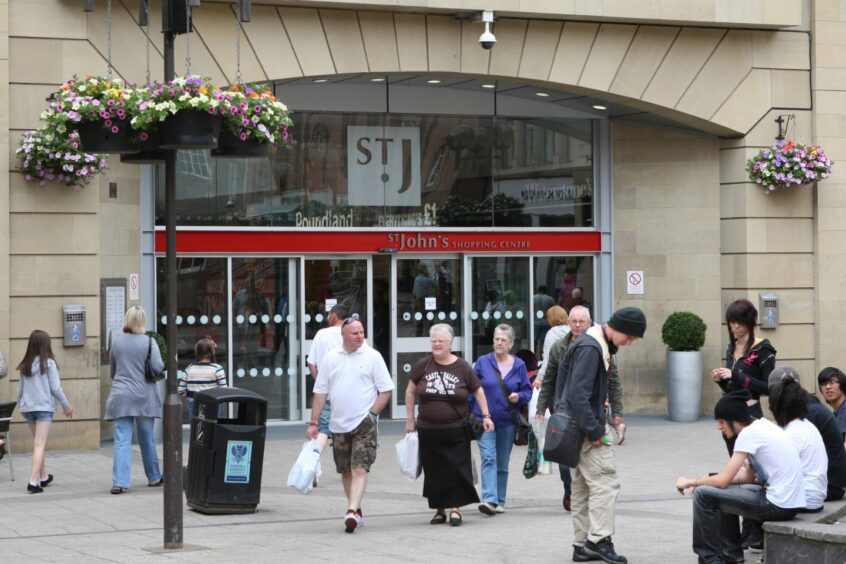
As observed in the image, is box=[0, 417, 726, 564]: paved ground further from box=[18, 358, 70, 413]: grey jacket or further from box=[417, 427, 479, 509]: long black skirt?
box=[18, 358, 70, 413]: grey jacket

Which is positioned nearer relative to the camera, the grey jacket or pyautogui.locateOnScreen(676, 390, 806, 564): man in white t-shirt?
pyautogui.locateOnScreen(676, 390, 806, 564): man in white t-shirt

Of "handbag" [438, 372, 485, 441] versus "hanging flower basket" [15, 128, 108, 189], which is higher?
"hanging flower basket" [15, 128, 108, 189]

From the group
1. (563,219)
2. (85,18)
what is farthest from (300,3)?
(563,219)

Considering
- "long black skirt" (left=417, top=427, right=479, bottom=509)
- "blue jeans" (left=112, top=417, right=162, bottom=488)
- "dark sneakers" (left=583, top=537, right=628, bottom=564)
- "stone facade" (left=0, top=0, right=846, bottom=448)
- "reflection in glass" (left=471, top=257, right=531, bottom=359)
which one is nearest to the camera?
"dark sneakers" (left=583, top=537, right=628, bottom=564)

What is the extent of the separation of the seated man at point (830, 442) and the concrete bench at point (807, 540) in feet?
1.99

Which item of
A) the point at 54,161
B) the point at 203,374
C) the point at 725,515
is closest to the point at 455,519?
the point at 725,515

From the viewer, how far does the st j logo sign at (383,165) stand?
18547mm

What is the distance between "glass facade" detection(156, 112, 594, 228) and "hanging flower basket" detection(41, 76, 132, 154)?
787 cm

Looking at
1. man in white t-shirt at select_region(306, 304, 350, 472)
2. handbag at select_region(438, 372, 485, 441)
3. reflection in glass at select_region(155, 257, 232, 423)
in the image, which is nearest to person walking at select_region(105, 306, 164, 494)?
man in white t-shirt at select_region(306, 304, 350, 472)

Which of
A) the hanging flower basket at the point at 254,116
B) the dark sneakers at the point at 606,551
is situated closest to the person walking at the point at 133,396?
the hanging flower basket at the point at 254,116

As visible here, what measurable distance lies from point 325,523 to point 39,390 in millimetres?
3464

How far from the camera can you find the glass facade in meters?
17.8

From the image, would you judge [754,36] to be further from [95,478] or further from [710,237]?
[95,478]

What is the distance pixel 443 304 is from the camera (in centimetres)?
1894
